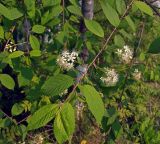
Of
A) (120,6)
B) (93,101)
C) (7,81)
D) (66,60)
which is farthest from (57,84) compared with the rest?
(7,81)

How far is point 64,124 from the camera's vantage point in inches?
40.2

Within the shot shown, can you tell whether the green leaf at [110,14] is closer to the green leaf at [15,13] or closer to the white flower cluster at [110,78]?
the white flower cluster at [110,78]

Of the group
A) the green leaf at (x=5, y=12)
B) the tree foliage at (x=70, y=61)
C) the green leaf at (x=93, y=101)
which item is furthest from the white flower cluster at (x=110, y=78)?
the green leaf at (x=5, y=12)

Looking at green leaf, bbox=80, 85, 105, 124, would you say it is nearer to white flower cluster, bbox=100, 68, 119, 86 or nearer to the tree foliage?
the tree foliage

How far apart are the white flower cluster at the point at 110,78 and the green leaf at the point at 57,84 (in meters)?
0.37

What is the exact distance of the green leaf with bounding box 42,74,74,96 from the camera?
3.59 feet

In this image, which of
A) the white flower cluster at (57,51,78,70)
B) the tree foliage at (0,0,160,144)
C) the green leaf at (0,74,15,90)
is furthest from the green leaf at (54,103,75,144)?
the green leaf at (0,74,15,90)

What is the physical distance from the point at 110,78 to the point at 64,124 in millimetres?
497

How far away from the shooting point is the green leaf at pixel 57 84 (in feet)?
3.59

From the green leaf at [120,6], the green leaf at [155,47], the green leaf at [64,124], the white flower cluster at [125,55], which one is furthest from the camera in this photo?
the white flower cluster at [125,55]

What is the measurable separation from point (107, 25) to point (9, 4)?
132 cm

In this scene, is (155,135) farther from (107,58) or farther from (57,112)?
(57,112)

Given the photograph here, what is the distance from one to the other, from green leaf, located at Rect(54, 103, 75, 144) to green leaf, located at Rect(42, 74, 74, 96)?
81 millimetres

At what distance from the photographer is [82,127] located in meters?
2.95
